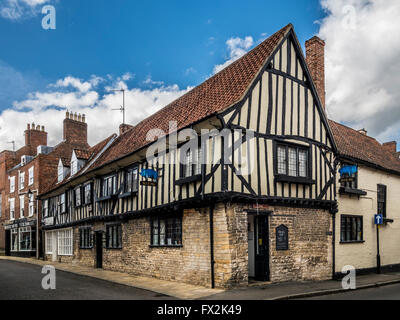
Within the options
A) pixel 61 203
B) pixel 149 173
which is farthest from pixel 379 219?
pixel 61 203

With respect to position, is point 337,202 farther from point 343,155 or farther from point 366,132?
point 366,132

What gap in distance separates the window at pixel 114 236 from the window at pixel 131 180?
2.11 metres

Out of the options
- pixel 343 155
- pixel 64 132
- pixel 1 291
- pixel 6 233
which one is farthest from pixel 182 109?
pixel 6 233

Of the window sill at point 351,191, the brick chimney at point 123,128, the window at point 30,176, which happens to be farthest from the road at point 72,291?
the window at point 30,176

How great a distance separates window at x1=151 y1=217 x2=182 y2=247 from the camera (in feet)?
44.2

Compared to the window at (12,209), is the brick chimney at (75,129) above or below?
above

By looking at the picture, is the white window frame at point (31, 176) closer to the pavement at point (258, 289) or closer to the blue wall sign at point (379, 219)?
the pavement at point (258, 289)

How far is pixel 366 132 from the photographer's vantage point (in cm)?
2356

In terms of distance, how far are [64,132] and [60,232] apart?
9.28 m

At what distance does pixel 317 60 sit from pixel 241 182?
7.69m

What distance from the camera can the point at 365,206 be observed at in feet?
54.3

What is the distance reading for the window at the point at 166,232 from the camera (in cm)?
1347

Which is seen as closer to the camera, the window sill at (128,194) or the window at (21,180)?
the window sill at (128,194)

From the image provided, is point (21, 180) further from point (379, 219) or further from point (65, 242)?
point (379, 219)
